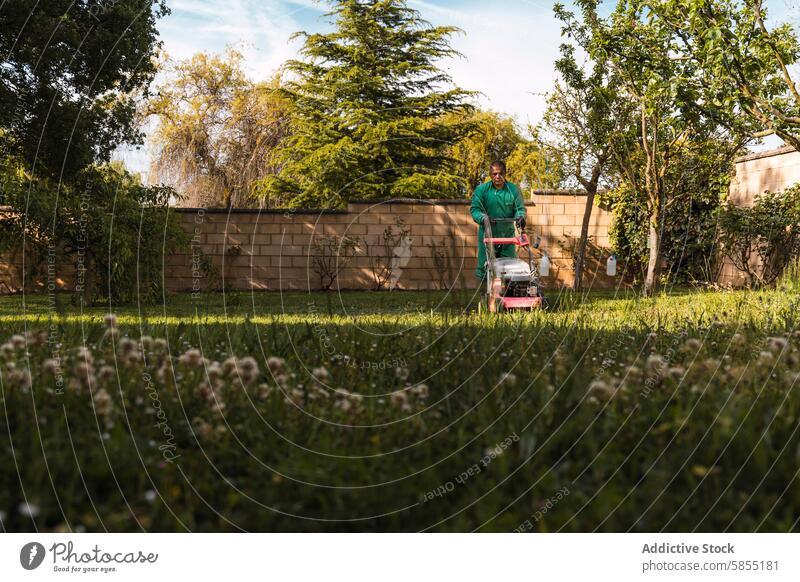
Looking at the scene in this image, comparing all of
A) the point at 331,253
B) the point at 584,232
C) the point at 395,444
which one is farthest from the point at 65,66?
the point at 331,253

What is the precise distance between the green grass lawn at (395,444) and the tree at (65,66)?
15.4 feet

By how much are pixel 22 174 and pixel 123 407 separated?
9.63 m

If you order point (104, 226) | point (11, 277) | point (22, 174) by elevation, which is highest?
point (22, 174)

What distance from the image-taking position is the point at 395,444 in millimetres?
1626

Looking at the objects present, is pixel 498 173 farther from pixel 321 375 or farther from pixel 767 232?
pixel 767 232

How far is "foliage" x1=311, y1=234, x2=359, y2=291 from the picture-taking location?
1198 centimetres

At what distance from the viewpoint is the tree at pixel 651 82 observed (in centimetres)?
609

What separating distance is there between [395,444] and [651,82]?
5.21 m

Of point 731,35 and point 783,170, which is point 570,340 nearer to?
point 731,35

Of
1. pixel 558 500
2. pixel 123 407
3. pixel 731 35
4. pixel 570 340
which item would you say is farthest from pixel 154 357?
pixel 731 35

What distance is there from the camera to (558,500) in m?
1.38

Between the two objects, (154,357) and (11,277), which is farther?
(11,277)
